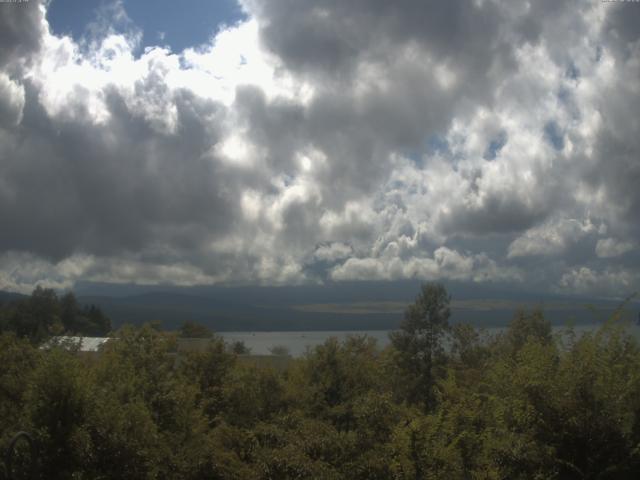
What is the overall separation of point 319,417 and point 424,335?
2895 cm

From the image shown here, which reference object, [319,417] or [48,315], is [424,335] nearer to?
[319,417]

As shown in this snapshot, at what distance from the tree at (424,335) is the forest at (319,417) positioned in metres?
21.0

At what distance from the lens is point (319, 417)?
79.6ft

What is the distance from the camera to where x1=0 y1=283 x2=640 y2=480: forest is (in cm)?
1338

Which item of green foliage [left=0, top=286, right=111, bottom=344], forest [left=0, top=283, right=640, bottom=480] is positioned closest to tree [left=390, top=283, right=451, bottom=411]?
forest [left=0, top=283, right=640, bottom=480]

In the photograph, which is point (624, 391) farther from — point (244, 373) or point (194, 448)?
point (244, 373)

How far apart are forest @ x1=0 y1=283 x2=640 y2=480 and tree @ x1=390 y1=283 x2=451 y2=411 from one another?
2103 cm

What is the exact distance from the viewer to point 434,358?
5034 cm

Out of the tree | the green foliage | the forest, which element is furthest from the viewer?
the green foliage

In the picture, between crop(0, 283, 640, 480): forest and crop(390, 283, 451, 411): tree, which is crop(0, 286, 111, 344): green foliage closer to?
crop(390, 283, 451, 411): tree

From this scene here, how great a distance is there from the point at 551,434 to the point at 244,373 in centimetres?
1581

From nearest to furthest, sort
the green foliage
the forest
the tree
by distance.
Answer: the forest < the tree < the green foliage

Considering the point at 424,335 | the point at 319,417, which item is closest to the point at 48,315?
the point at 424,335

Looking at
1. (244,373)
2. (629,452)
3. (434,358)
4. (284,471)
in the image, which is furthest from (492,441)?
(434,358)
